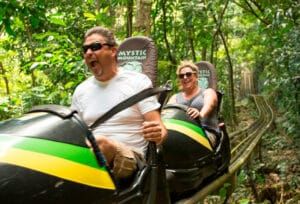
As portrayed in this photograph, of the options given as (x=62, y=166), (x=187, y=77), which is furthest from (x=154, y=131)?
(x=187, y=77)

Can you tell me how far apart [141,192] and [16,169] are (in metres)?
0.77

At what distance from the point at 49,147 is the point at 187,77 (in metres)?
2.62

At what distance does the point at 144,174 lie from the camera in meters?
2.26

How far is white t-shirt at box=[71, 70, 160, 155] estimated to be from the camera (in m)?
2.36

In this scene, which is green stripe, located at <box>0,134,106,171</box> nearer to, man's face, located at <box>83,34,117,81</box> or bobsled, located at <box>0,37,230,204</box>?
bobsled, located at <box>0,37,230,204</box>

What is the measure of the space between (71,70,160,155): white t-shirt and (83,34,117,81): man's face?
5cm

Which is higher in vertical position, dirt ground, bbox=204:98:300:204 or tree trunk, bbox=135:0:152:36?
tree trunk, bbox=135:0:152:36

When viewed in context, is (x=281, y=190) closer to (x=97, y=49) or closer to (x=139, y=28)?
(x=139, y=28)

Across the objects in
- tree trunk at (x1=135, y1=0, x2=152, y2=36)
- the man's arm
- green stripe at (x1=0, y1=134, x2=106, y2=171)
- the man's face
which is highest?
tree trunk at (x1=135, y1=0, x2=152, y2=36)

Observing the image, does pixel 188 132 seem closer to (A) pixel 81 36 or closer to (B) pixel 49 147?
(B) pixel 49 147

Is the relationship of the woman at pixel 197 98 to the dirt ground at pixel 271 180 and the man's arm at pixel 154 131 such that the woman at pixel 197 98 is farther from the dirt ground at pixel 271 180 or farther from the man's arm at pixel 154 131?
the man's arm at pixel 154 131

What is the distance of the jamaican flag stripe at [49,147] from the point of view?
1604 millimetres

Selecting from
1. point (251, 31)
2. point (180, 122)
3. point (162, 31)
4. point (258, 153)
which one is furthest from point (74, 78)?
point (251, 31)

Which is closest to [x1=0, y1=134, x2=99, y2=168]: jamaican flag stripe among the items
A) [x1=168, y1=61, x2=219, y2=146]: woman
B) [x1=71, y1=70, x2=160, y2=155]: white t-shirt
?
[x1=71, y1=70, x2=160, y2=155]: white t-shirt
